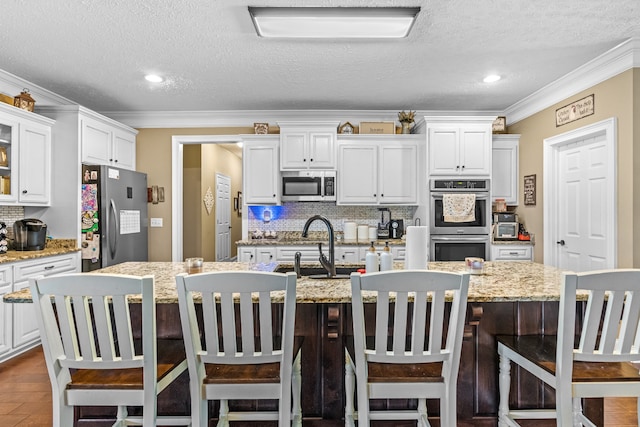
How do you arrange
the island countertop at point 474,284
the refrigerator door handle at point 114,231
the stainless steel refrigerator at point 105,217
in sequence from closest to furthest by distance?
the island countertop at point 474,284 < the stainless steel refrigerator at point 105,217 < the refrigerator door handle at point 114,231

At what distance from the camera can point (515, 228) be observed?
474cm

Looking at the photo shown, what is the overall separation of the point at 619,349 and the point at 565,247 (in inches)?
118

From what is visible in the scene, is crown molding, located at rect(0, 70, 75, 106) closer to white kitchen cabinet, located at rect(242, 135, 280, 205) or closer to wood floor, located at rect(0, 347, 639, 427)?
white kitchen cabinet, located at rect(242, 135, 280, 205)

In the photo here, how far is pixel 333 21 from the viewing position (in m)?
2.59

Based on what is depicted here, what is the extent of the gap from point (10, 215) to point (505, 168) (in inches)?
Result: 215

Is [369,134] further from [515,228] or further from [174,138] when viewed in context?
[174,138]

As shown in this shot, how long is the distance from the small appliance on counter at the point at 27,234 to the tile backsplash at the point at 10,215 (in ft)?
0.69

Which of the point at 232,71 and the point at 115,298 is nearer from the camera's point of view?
the point at 115,298

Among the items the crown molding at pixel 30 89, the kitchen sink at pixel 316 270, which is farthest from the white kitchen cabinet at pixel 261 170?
the kitchen sink at pixel 316 270

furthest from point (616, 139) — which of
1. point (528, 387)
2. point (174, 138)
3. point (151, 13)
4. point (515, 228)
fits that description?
point (174, 138)

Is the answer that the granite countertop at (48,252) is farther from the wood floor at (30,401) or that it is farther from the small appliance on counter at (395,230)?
the small appliance on counter at (395,230)

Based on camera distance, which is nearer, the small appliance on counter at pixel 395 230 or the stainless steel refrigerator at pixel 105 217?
the stainless steel refrigerator at pixel 105 217

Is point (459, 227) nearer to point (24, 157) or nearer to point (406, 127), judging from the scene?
point (406, 127)

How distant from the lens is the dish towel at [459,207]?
4.55 m
